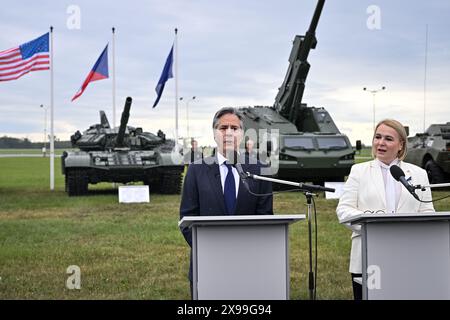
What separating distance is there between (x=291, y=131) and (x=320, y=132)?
887 mm

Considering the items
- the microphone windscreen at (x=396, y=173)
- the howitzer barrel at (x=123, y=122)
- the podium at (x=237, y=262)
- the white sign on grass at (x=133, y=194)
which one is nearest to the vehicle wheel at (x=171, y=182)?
the howitzer barrel at (x=123, y=122)

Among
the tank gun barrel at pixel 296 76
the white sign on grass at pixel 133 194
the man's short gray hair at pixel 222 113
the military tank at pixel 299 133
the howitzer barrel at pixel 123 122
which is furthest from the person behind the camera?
the tank gun barrel at pixel 296 76

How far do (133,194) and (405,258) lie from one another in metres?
13.4

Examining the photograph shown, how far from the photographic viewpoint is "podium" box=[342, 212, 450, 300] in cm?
389

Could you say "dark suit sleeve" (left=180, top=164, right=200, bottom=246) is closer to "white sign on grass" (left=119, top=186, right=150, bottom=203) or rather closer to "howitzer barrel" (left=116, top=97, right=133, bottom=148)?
"white sign on grass" (left=119, top=186, right=150, bottom=203)

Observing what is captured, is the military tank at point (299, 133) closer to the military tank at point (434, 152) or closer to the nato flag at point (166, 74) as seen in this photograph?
the military tank at point (434, 152)

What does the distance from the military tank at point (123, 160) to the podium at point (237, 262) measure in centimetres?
1490

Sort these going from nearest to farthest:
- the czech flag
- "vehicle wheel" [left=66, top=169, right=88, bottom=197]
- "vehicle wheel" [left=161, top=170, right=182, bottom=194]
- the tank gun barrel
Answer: "vehicle wheel" [left=66, top=169, right=88, bottom=197], "vehicle wheel" [left=161, top=170, right=182, bottom=194], the tank gun barrel, the czech flag

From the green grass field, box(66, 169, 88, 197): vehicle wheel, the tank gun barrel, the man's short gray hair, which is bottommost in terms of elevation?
the green grass field

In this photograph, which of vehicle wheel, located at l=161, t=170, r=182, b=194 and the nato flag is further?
the nato flag

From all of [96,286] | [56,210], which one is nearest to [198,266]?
[96,286]

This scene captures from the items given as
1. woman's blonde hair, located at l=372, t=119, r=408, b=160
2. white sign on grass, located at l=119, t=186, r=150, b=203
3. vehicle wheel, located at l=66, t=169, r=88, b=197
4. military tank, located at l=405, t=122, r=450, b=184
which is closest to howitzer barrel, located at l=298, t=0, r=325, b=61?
military tank, located at l=405, t=122, r=450, b=184

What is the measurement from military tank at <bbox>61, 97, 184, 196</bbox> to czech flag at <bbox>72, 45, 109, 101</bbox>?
5.40 feet

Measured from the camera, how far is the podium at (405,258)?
3889mm
